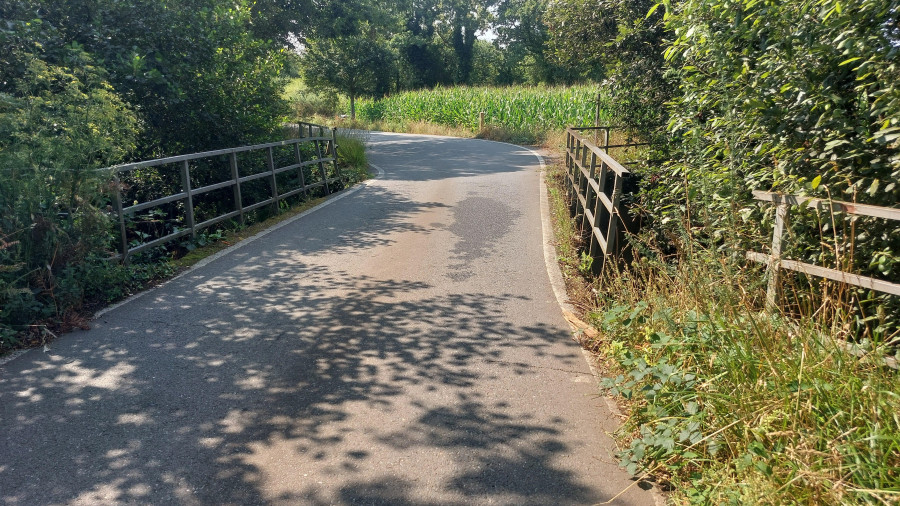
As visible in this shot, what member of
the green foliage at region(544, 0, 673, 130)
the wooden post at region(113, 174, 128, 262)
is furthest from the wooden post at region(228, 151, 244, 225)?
the green foliage at region(544, 0, 673, 130)

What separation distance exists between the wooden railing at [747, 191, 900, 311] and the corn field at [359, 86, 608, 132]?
21.4 metres

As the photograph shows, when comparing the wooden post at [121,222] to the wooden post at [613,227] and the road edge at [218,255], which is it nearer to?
the road edge at [218,255]

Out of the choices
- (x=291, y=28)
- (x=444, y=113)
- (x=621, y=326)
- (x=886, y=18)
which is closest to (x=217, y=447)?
(x=621, y=326)

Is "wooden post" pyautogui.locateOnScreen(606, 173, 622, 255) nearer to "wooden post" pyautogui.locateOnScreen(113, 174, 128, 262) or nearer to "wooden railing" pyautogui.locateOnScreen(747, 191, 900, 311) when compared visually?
"wooden railing" pyautogui.locateOnScreen(747, 191, 900, 311)

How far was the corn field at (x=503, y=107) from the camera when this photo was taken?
31.0 metres

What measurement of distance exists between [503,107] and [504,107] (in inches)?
3.1

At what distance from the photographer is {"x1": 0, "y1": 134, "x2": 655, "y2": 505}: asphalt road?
363 centimetres

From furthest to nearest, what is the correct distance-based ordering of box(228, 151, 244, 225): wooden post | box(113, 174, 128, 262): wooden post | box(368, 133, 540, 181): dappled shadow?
box(368, 133, 540, 181): dappled shadow, box(228, 151, 244, 225): wooden post, box(113, 174, 128, 262): wooden post

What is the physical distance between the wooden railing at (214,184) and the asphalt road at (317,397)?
1079 millimetres

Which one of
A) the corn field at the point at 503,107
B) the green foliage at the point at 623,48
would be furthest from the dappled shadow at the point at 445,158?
the green foliage at the point at 623,48

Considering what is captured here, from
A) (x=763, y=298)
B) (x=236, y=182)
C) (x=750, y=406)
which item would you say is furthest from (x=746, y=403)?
(x=236, y=182)

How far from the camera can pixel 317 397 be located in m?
4.64

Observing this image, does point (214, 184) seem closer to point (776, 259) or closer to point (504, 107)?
point (776, 259)

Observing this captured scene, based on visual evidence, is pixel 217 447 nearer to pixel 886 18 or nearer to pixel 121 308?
pixel 121 308
